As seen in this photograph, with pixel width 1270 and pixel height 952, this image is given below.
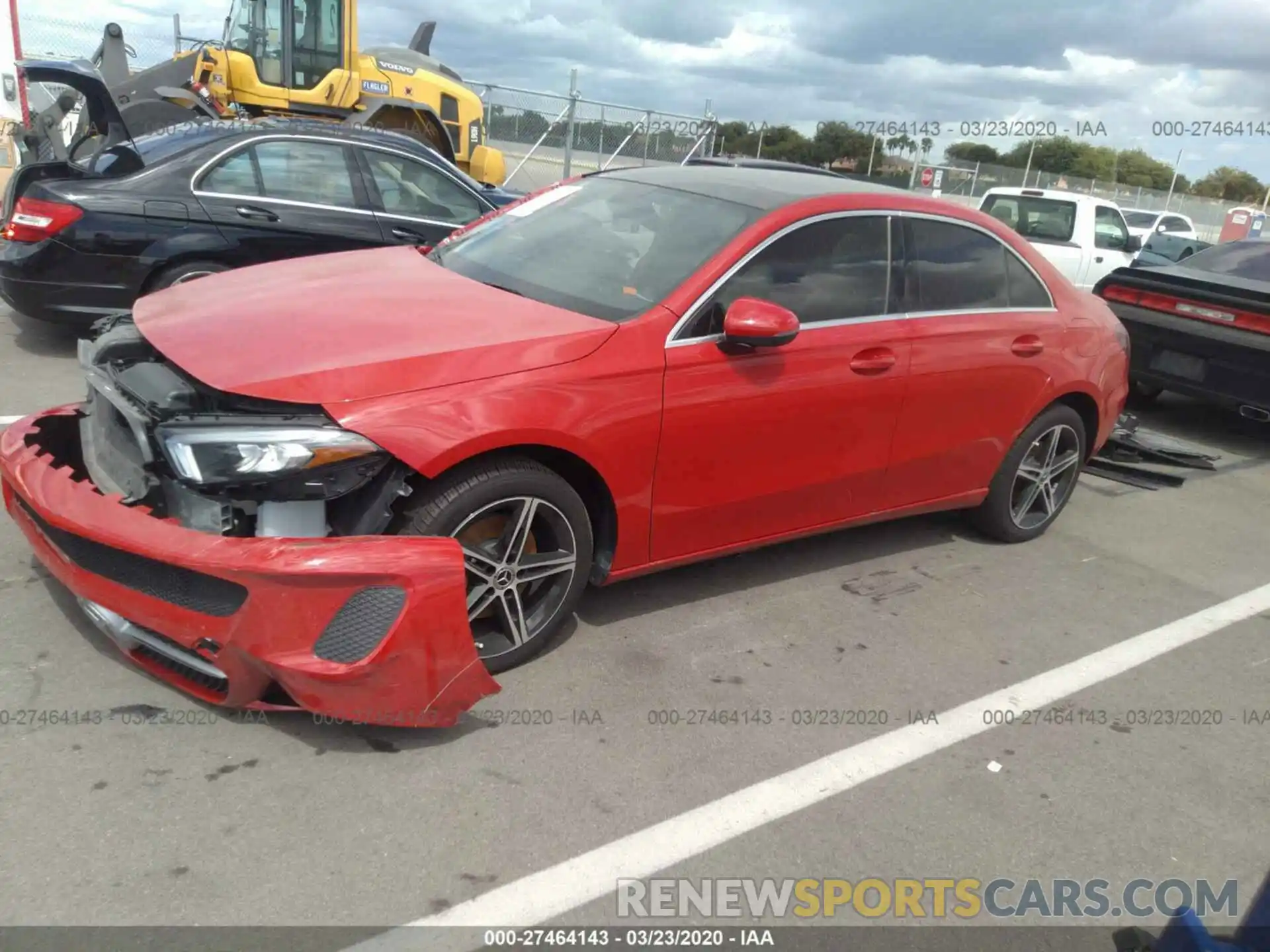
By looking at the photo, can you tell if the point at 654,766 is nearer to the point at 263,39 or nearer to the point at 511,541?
the point at 511,541

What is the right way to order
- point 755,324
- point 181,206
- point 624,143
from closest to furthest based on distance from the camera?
point 755,324, point 181,206, point 624,143

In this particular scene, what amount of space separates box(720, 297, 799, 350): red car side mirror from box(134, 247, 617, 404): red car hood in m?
0.44

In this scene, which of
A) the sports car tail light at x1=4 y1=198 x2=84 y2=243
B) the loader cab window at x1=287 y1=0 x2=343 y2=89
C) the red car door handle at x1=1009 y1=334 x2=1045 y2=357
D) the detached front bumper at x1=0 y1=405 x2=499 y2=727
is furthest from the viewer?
the loader cab window at x1=287 y1=0 x2=343 y2=89

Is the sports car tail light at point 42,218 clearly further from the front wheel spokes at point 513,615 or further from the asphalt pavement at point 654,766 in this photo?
the front wheel spokes at point 513,615

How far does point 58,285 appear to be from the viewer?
6.32 meters

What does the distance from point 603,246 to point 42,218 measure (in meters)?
4.27

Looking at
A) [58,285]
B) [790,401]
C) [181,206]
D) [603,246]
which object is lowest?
[58,285]

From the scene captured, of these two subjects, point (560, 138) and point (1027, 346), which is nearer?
point (1027, 346)

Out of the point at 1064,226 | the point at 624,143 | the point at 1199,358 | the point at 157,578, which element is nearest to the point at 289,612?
the point at 157,578

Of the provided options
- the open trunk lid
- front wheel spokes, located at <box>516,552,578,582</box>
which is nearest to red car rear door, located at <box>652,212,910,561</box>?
front wheel spokes, located at <box>516,552,578,582</box>

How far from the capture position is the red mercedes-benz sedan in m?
2.81

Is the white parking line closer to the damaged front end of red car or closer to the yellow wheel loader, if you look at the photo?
the damaged front end of red car

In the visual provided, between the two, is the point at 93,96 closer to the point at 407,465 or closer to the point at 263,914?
the point at 407,465

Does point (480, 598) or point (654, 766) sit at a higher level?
point (480, 598)
